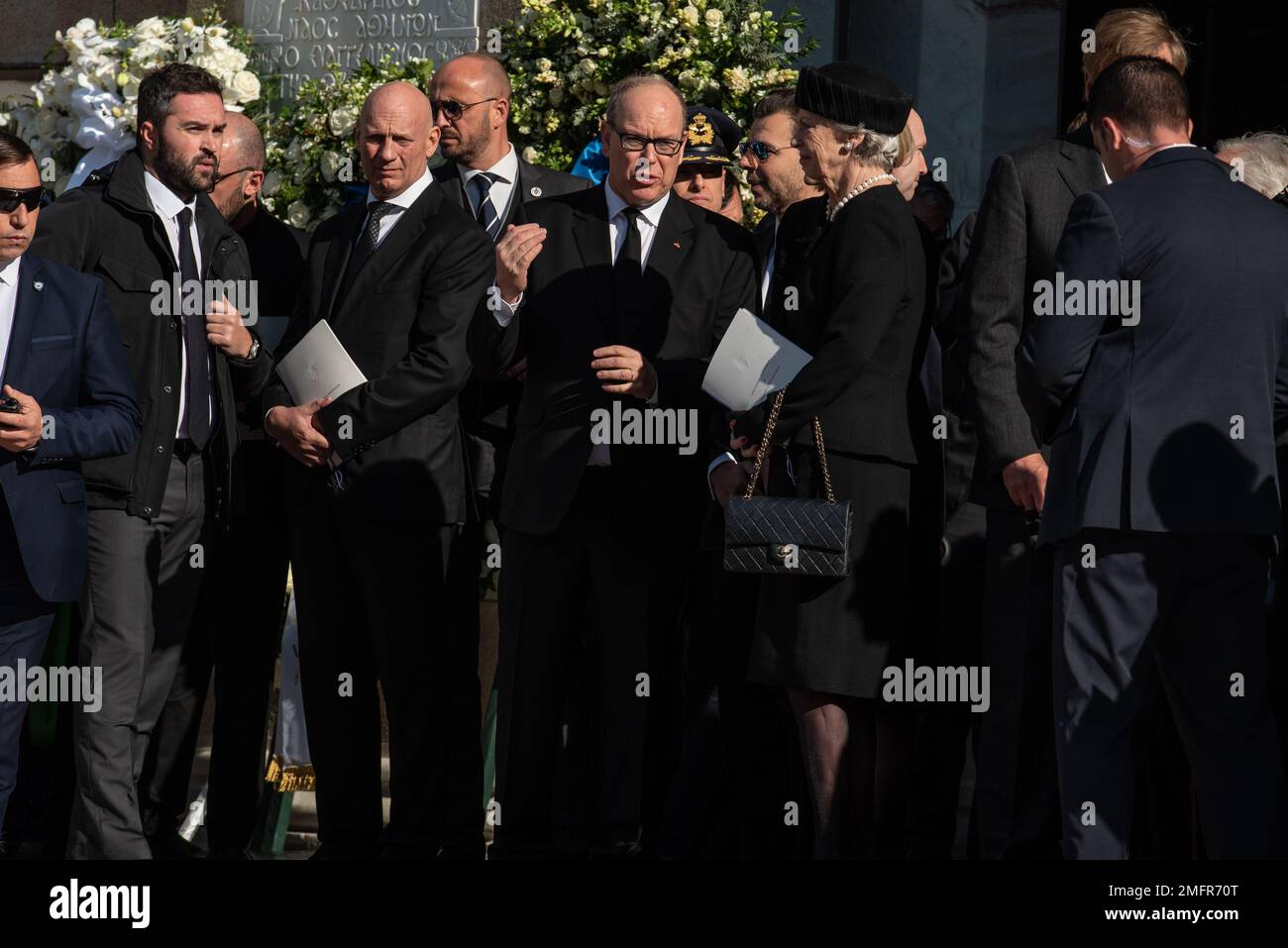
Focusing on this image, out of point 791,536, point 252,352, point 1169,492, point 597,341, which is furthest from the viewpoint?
point 252,352

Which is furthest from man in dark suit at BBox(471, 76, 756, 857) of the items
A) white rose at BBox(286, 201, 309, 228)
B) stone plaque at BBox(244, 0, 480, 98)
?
stone plaque at BBox(244, 0, 480, 98)

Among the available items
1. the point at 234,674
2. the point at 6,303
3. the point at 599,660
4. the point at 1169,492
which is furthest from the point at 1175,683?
the point at 6,303

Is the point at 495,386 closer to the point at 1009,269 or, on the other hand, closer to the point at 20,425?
the point at 20,425

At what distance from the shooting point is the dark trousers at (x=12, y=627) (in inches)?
211

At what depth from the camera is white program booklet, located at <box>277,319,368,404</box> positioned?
590cm

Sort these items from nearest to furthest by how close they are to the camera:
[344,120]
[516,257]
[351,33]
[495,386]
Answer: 1. [516,257]
2. [495,386]
3. [344,120]
4. [351,33]

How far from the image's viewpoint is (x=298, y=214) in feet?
25.2

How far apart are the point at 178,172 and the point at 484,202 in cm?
103

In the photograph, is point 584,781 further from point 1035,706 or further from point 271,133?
point 271,133

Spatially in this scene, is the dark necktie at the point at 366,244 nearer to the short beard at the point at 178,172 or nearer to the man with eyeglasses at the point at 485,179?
the man with eyeglasses at the point at 485,179

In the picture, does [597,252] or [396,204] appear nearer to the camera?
[597,252]

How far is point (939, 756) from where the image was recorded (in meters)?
6.02

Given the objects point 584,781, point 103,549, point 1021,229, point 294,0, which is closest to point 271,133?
point 294,0

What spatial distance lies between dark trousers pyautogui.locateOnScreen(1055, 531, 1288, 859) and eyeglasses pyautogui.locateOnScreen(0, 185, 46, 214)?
120 inches
